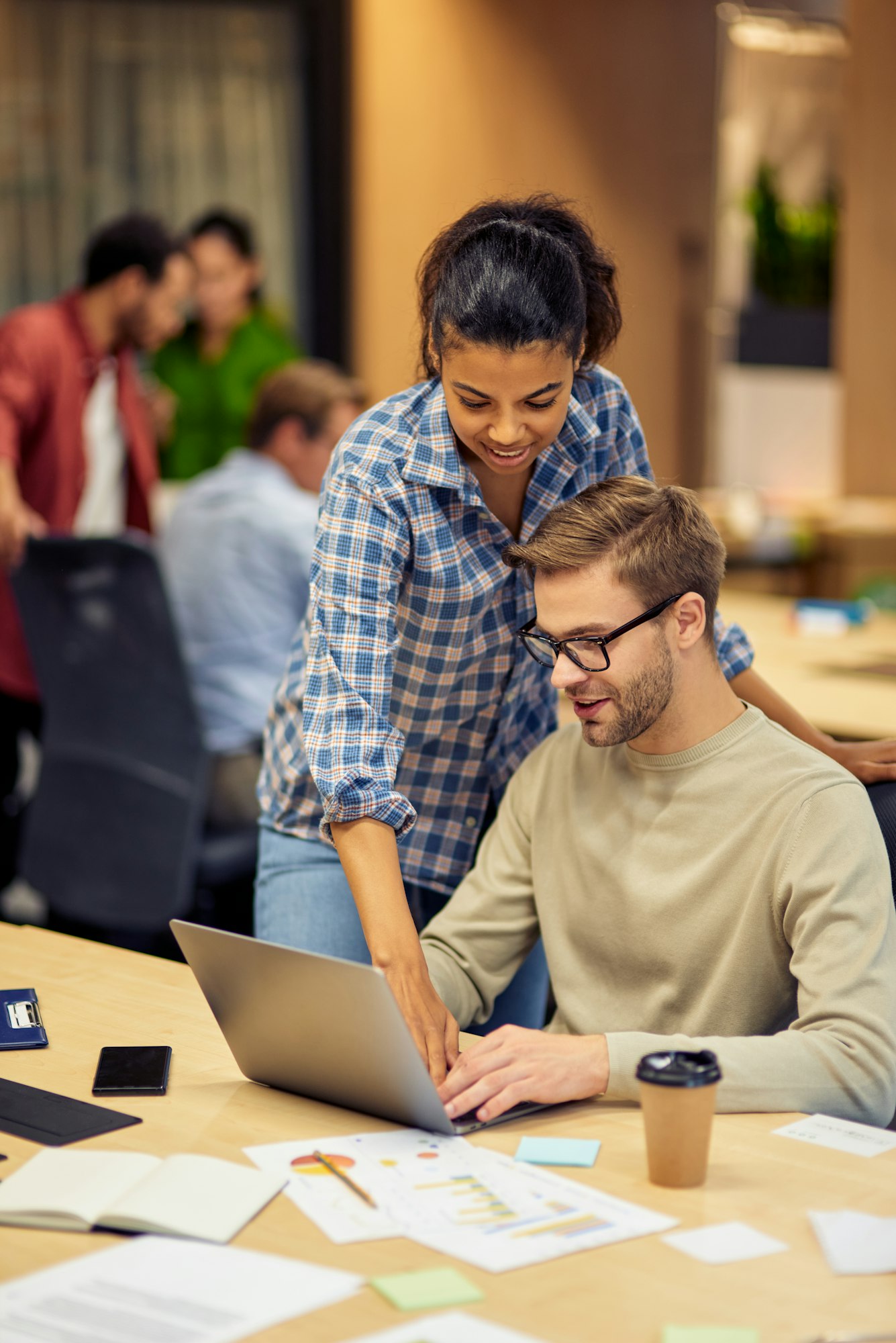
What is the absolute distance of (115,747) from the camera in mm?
2910

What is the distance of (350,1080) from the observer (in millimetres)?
1308

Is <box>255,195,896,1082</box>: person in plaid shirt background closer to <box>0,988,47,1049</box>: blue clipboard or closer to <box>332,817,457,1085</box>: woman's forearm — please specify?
<box>332,817,457,1085</box>: woman's forearm

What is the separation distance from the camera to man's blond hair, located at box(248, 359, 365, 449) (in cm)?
349

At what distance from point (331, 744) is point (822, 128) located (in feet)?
20.3

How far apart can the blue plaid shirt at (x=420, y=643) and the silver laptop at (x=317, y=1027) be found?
9.5 inches

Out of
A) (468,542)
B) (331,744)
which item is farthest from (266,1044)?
(468,542)

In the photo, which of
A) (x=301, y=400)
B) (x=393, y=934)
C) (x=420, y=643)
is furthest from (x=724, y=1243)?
(x=301, y=400)

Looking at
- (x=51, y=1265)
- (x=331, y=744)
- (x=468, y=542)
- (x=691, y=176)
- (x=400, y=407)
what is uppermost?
(x=691, y=176)

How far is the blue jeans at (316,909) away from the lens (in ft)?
5.94

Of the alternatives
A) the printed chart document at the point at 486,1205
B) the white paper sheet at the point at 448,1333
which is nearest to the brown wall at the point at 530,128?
the printed chart document at the point at 486,1205

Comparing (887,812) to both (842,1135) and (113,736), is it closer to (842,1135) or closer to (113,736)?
(842,1135)

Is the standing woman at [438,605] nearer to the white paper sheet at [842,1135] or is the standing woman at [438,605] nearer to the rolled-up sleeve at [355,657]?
the rolled-up sleeve at [355,657]

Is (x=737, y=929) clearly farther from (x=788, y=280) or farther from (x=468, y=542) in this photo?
(x=788, y=280)

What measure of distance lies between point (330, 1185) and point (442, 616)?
69 cm
